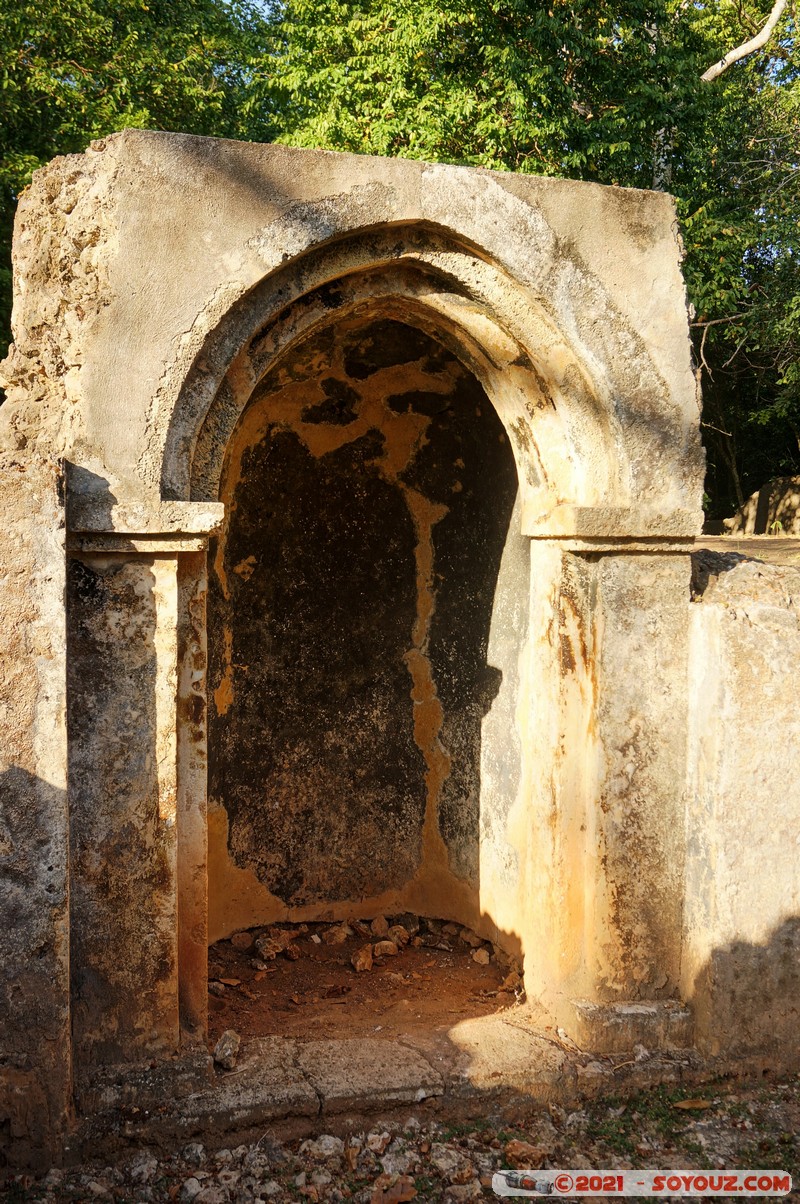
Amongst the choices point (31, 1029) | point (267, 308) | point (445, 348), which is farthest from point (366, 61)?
point (31, 1029)

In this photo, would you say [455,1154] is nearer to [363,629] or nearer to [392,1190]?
[392,1190]

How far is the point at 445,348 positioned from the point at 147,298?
1.63 m

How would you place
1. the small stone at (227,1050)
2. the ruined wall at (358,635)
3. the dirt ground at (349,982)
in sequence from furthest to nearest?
the ruined wall at (358,635), the dirt ground at (349,982), the small stone at (227,1050)

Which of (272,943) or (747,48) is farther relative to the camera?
(747,48)

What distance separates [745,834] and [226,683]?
2.52 meters

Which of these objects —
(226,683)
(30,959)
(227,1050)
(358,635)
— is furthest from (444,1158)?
(358,635)

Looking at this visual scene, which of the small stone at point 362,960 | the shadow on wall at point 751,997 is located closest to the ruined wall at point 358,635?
the small stone at point 362,960

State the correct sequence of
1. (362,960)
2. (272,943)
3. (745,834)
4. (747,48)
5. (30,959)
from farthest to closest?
(747,48), (272,943), (362,960), (745,834), (30,959)

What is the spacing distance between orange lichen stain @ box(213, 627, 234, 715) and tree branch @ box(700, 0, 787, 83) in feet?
37.8

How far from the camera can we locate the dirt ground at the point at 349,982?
162 inches

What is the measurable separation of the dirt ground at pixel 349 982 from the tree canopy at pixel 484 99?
702 centimetres

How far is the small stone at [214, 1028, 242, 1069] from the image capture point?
11.4ft

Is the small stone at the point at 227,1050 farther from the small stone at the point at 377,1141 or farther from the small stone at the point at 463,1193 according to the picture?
the small stone at the point at 463,1193

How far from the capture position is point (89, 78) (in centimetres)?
1106
